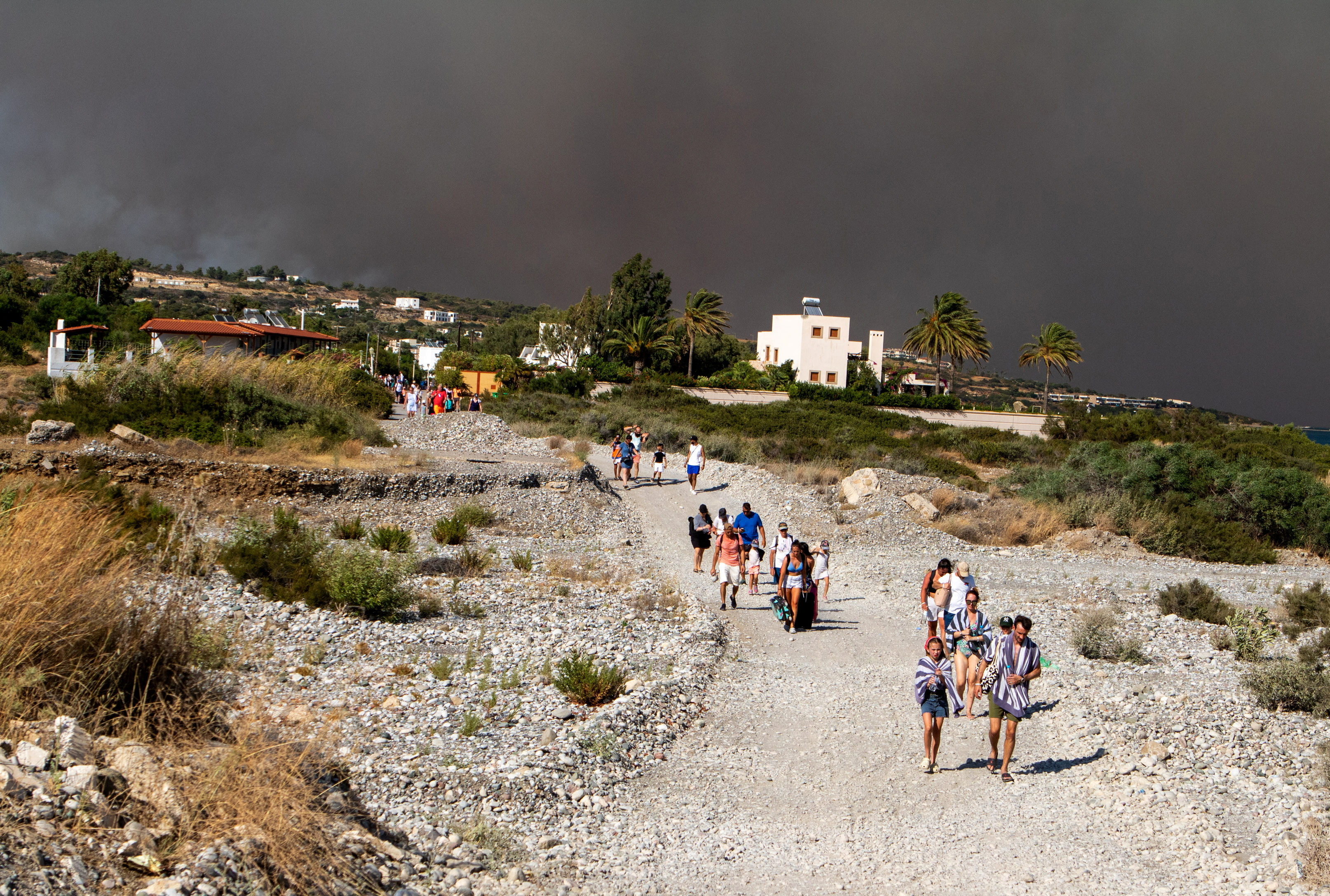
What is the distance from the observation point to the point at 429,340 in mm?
121938

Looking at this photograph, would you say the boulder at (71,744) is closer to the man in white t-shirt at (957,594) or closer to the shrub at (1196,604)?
the man in white t-shirt at (957,594)

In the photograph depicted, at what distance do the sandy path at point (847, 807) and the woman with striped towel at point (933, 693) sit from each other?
25 centimetres

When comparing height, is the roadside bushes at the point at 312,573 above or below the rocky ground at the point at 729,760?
above

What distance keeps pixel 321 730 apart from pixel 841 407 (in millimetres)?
54689

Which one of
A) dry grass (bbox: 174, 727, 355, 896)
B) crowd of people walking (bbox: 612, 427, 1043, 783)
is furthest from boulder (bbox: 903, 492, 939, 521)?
dry grass (bbox: 174, 727, 355, 896)

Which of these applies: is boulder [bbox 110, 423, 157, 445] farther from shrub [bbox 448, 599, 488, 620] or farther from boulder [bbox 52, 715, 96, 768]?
boulder [bbox 52, 715, 96, 768]

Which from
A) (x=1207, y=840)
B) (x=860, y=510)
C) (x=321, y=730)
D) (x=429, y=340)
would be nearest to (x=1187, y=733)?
(x=1207, y=840)

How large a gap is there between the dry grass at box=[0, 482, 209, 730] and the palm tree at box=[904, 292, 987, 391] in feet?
240

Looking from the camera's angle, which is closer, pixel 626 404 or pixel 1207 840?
pixel 1207 840

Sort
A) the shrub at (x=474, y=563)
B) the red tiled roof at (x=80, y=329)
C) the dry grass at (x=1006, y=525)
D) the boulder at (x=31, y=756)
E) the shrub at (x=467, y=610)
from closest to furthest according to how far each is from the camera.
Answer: the boulder at (x=31, y=756), the shrub at (x=467, y=610), the shrub at (x=474, y=563), the dry grass at (x=1006, y=525), the red tiled roof at (x=80, y=329)

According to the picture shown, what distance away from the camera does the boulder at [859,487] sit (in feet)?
87.8

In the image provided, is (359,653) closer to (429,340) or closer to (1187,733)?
(1187,733)

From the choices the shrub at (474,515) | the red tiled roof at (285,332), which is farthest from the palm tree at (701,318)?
the shrub at (474,515)

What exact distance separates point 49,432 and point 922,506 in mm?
22531
